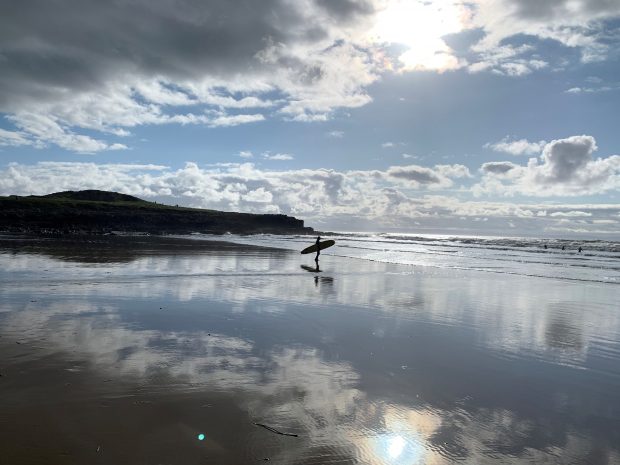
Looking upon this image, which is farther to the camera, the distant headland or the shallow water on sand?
the distant headland

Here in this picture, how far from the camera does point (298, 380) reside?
786cm

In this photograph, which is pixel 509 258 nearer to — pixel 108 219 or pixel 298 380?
pixel 298 380

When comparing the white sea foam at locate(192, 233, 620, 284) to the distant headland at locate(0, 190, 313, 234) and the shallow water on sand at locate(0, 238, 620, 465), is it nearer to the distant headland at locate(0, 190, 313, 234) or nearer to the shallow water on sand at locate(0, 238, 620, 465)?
the shallow water on sand at locate(0, 238, 620, 465)

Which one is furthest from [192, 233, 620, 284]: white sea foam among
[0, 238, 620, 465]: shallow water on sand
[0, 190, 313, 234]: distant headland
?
[0, 190, 313, 234]: distant headland

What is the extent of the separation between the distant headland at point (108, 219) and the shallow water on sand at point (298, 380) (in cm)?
7080

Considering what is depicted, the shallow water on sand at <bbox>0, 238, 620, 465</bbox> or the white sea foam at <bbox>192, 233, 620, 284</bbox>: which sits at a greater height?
the shallow water on sand at <bbox>0, 238, 620, 465</bbox>

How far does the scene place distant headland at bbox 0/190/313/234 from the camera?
85.0 metres

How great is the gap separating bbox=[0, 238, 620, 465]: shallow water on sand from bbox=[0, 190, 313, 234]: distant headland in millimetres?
70802

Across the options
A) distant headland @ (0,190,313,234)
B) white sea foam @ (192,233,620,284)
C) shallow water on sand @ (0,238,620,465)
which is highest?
distant headland @ (0,190,313,234)

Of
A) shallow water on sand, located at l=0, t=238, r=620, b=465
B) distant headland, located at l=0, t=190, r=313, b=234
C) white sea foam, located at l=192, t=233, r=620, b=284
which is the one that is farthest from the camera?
distant headland, located at l=0, t=190, r=313, b=234

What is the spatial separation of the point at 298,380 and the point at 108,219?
107 m

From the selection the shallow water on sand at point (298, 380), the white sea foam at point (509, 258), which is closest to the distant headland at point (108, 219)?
the white sea foam at point (509, 258)

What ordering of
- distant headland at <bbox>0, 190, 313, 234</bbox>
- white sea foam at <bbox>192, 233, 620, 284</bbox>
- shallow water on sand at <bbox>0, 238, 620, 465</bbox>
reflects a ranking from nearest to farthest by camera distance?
1. shallow water on sand at <bbox>0, 238, 620, 465</bbox>
2. white sea foam at <bbox>192, 233, 620, 284</bbox>
3. distant headland at <bbox>0, 190, 313, 234</bbox>

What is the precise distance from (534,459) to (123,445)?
5250 mm
